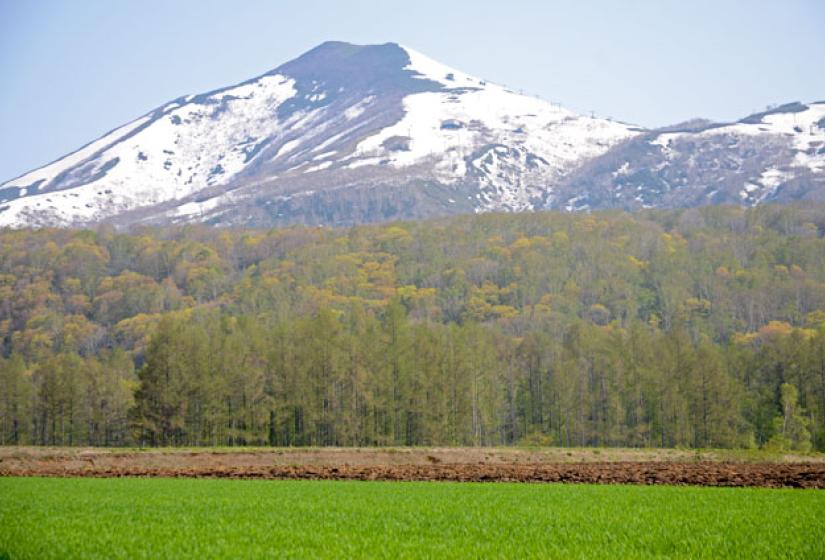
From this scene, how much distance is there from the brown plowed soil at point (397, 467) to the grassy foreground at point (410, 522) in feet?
21.1

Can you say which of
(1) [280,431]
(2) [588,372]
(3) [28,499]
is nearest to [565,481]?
(3) [28,499]

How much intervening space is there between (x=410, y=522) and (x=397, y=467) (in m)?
28.3

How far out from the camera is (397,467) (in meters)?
53.9

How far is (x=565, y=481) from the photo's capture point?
42.2 meters

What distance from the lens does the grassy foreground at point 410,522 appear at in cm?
2077

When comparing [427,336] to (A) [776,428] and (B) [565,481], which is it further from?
(B) [565,481]

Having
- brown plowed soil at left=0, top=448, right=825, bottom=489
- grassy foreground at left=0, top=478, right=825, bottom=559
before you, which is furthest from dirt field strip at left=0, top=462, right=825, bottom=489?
grassy foreground at left=0, top=478, right=825, bottom=559

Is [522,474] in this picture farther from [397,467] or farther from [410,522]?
[410,522]

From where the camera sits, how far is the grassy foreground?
20.8 meters

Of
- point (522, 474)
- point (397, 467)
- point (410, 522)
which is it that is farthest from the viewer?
point (397, 467)

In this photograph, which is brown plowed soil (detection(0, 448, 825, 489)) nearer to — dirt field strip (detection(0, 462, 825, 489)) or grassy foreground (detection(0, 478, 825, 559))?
dirt field strip (detection(0, 462, 825, 489))

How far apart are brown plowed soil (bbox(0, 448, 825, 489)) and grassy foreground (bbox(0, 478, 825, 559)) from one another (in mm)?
6422

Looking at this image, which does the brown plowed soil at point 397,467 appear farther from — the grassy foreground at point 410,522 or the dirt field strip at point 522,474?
the grassy foreground at point 410,522

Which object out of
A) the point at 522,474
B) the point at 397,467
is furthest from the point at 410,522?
the point at 397,467
